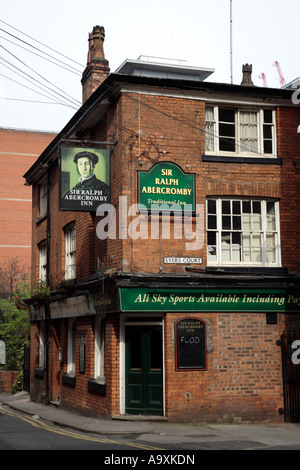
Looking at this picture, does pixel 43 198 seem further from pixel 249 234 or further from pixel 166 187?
pixel 249 234

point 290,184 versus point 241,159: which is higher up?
point 241,159

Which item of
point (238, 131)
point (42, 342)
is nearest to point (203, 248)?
point (238, 131)

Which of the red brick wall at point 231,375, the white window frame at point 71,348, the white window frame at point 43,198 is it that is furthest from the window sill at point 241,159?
the white window frame at point 43,198

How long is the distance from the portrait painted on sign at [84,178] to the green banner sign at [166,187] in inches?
39.4

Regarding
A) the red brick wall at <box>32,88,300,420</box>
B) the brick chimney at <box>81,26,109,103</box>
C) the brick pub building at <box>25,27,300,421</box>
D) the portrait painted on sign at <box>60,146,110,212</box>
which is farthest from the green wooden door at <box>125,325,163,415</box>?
the brick chimney at <box>81,26,109,103</box>

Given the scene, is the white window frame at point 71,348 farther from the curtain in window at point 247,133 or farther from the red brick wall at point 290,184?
the curtain in window at point 247,133

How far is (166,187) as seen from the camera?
15859 mm

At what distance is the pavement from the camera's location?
12.1 metres

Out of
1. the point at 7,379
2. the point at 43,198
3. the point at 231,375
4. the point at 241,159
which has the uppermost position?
the point at 43,198

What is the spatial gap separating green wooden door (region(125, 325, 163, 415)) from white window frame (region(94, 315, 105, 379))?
1.85 m

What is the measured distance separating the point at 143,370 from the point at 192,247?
3.42 metres

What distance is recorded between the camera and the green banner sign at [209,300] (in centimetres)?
1506
